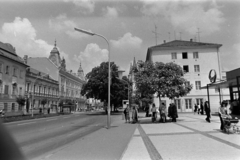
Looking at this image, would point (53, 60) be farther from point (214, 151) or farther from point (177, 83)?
point (214, 151)

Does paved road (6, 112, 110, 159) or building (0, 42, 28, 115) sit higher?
building (0, 42, 28, 115)

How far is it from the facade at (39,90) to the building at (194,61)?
31.5m

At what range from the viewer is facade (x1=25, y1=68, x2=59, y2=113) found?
2016 inches

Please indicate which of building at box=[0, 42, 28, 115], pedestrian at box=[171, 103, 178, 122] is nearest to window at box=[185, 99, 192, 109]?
pedestrian at box=[171, 103, 178, 122]

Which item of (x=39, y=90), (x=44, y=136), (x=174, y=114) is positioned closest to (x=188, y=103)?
(x=174, y=114)

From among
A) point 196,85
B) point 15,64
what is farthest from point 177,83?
point 15,64

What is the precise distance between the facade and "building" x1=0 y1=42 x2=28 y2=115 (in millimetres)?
3040

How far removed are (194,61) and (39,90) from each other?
143 feet

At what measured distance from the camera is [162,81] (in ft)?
59.8

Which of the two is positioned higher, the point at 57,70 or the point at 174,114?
the point at 57,70

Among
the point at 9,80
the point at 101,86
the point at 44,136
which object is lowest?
the point at 44,136

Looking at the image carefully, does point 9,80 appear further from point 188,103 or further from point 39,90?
point 188,103

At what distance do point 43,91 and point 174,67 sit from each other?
50.3 meters

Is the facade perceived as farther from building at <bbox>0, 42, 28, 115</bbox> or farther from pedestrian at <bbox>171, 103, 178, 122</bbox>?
pedestrian at <bbox>171, 103, 178, 122</bbox>
